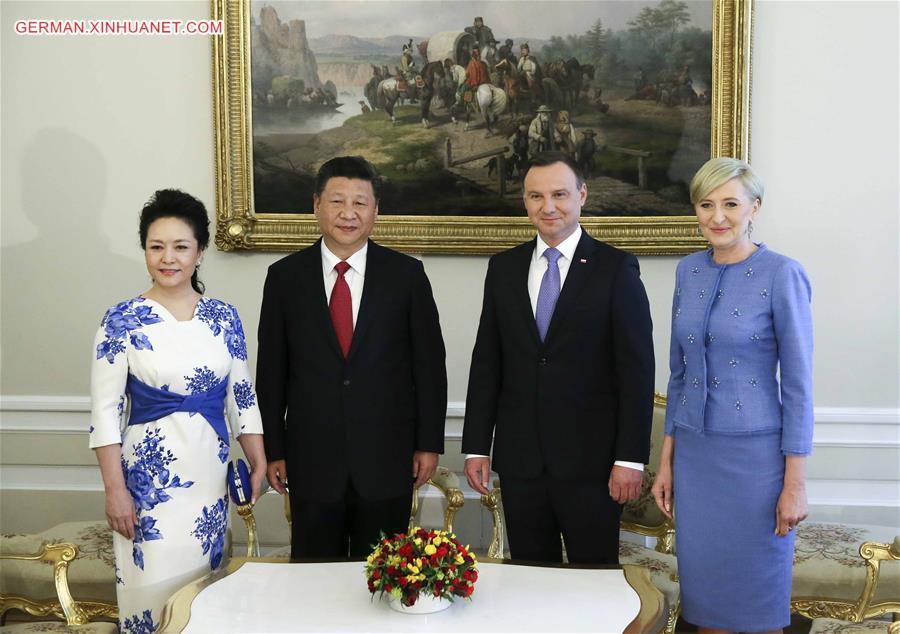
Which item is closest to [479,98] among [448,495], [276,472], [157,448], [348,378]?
[348,378]

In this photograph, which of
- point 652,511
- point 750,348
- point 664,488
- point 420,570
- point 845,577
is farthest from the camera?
point 652,511

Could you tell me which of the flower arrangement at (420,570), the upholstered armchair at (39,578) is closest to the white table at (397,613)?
the flower arrangement at (420,570)

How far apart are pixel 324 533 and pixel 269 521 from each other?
130 cm

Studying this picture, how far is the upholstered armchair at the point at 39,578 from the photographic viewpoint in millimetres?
2709

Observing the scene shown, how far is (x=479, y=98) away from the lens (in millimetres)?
3701

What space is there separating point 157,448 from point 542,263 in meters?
1.27

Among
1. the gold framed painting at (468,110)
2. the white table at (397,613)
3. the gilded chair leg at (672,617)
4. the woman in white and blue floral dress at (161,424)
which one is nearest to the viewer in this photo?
the white table at (397,613)

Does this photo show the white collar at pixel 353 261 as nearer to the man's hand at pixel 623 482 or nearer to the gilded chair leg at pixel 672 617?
the man's hand at pixel 623 482

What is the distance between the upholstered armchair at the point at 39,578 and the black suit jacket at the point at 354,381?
2.44ft

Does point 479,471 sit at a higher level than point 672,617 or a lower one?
higher

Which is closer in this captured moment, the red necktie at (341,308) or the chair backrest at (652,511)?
the red necktie at (341,308)

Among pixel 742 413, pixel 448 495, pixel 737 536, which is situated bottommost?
pixel 448 495

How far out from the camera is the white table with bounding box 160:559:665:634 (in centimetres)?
199

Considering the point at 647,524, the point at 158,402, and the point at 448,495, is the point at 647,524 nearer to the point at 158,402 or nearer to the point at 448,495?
the point at 448,495
